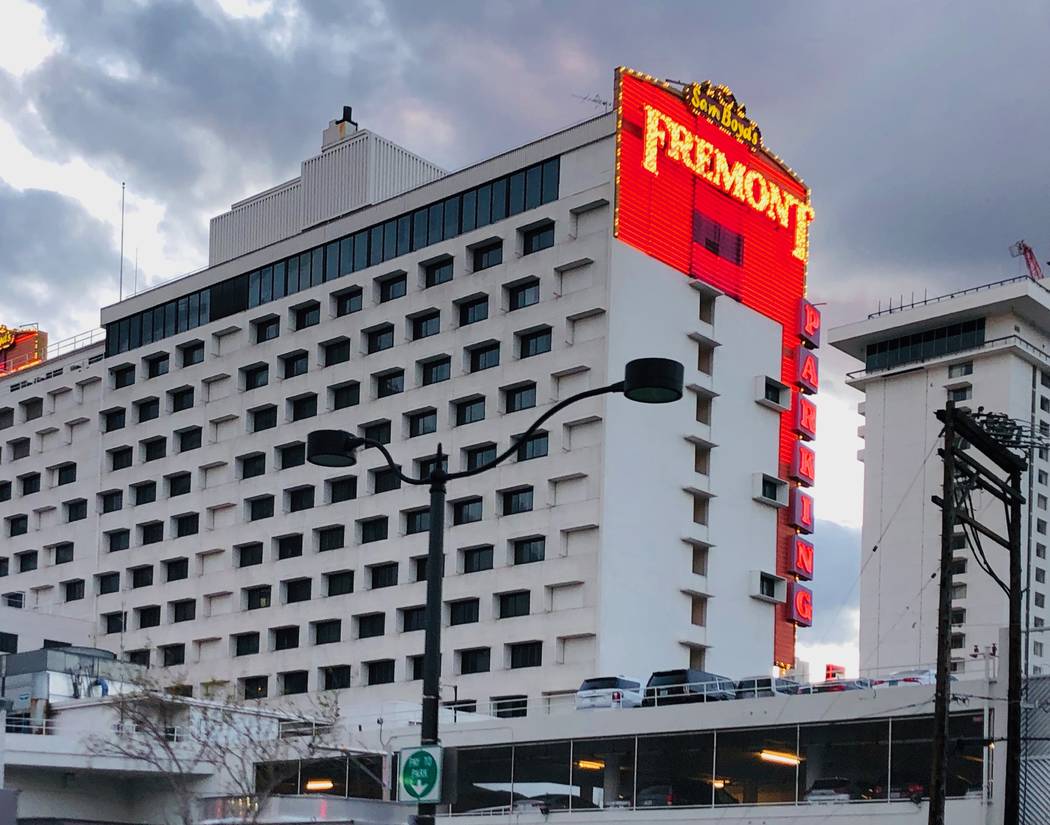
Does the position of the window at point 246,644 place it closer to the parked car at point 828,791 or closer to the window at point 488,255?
the window at point 488,255

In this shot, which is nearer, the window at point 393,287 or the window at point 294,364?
the window at point 393,287

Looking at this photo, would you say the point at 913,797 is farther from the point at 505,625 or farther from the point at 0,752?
the point at 505,625

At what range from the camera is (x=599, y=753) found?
2304 inches

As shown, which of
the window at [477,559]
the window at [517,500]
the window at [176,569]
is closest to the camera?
the window at [517,500]

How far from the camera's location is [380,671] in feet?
301

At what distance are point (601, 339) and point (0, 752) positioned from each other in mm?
36100

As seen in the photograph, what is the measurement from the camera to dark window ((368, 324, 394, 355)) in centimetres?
9662

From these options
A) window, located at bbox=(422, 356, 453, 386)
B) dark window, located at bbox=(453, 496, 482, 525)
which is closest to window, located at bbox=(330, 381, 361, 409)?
window, located at bbox=(422, 356, 453, 386)

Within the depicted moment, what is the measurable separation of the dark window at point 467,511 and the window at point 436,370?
23.3 feet

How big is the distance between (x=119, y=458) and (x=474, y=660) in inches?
1339

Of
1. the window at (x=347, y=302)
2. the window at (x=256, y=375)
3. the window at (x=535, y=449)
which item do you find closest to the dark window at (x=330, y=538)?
the window at (x=256, y=375)

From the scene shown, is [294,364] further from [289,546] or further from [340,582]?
[340,582]

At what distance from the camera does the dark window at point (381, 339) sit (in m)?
96.6

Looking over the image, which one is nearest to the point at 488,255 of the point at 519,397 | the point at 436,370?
the point at 436,370
